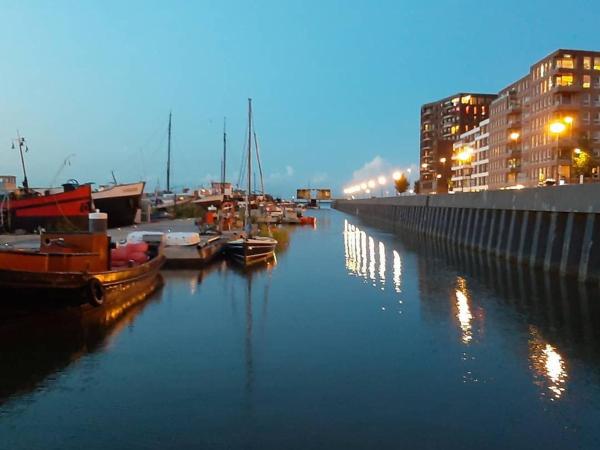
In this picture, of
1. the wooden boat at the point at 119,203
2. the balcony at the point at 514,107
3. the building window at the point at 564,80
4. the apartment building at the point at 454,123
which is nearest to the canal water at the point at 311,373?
the wooden boat at the point at 119,203

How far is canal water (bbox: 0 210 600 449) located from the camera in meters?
11.0

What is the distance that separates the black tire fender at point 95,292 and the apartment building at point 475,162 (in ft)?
395

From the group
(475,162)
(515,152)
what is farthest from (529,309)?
(475,162)

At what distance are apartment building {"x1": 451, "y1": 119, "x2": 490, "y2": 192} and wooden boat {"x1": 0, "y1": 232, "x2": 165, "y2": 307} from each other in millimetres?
119286

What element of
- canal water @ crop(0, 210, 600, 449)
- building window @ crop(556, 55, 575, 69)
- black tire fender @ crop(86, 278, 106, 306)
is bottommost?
canal water @ crop(0, 210, 600, 449)

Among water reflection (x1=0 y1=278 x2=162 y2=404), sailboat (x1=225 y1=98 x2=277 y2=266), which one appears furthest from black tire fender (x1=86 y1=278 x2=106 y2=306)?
sailboat (x1=225 y1=98 x2=277 y2=266)

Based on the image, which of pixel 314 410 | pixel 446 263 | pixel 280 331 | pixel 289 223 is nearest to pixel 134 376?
pixel 314 410

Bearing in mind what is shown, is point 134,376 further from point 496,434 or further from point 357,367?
point 496,434

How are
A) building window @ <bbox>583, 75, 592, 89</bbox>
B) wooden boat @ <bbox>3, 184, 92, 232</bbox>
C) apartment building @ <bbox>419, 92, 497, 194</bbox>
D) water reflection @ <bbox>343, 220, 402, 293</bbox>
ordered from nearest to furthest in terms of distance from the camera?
water reflection @ <bbox>343, 220, 402, 293</bbox>, wooden boat @ <bbox>3, 184, 92, 232</bbox>, building window @ <bbox>583, 75, 592, 89</bbox>, apartment building @ <bbox>419, 92, 497, 194</bbox>

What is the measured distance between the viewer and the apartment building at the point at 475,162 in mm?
140500

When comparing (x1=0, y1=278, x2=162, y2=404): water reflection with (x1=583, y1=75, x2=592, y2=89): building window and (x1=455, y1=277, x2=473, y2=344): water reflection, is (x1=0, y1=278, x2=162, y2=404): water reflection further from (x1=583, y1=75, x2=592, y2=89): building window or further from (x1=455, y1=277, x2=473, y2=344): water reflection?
(x1=583, y1=75, x2=592, y2=89): building window

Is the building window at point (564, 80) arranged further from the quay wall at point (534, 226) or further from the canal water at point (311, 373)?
the canal water at point (311, 373)

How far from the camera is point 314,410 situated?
39.7 ft

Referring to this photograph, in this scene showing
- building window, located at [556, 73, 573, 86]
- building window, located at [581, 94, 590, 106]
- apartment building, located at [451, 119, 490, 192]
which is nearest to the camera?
building window, located at [581, 94, 590, 106]
